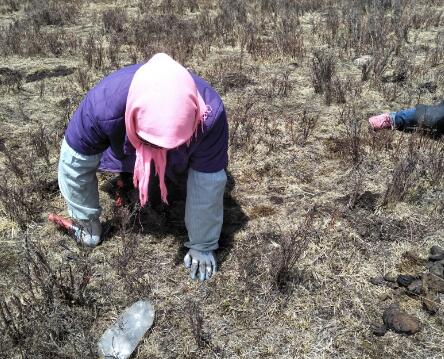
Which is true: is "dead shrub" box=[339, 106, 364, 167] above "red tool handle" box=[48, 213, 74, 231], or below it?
above

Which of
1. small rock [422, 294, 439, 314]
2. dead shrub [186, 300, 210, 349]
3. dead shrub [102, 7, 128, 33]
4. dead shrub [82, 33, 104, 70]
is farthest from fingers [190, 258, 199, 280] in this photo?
dead shrub [102, 7, 128, 33]

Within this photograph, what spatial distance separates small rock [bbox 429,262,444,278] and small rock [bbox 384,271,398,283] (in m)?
0.19

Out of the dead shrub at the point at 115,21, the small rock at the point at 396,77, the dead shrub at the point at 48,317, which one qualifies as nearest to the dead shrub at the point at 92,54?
the dead shrub at the point at 115,21

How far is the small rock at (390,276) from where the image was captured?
2.46 m

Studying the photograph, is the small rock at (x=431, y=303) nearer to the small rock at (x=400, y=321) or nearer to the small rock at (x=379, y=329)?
the small rock at (x=400, y=321)

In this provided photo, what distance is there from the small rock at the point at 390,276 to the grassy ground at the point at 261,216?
0.10ft

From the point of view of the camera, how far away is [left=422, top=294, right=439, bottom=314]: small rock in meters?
2.27

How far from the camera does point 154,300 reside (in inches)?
92.8

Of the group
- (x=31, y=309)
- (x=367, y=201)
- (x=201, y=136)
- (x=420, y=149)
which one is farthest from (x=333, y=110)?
(x=31, y=309)

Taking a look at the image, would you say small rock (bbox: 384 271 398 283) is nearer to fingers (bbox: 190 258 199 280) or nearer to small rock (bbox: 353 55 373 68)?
fingers (bbox: 190 258 199 280)

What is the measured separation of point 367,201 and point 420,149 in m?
0.87

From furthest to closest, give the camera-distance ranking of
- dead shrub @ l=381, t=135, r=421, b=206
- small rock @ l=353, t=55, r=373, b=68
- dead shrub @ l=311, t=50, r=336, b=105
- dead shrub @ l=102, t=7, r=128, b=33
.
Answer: dead shrub @ l=102, t=7, r=128, b=33, small rock @ l=353, t=55, r=373, b=68, dead shrub @ l=311, t=50, r=336, b=105, dead shrub @ l=381, t=135, r=421, b=206

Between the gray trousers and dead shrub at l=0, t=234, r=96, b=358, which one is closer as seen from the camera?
dead shrub at l=0, t=234, r=96, b=358

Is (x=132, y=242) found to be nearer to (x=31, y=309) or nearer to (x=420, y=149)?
(x=31, y=309)
